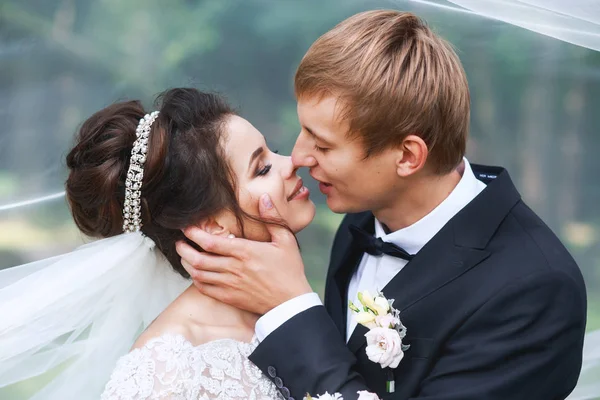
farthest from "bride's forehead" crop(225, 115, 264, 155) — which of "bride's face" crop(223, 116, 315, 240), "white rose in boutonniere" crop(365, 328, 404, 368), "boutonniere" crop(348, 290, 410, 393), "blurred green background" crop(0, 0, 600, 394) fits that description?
"blurred green background" crop(0, 0, 600, 394)

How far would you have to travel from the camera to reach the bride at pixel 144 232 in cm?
289

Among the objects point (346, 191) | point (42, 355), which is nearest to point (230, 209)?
point (346, 191)

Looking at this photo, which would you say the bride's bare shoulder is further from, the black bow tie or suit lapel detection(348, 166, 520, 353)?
the black bow tie

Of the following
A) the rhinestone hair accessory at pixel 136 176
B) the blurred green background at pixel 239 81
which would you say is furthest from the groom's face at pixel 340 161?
the blurred green background at pixel 239 81

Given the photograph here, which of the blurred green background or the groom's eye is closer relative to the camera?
the groom's eye

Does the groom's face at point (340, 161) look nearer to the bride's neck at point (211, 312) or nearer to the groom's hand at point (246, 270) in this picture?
the groom's hand at point (246, 270)

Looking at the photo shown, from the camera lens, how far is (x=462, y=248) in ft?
9.52

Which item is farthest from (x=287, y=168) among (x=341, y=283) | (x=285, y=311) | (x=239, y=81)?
(x=239, y=81)

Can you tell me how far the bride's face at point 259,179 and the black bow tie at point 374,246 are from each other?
28 cm

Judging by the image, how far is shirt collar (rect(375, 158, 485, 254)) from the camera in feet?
10.1

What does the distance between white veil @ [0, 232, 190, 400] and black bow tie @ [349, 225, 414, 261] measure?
81 centimetres

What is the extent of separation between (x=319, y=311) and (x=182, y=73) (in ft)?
6.15

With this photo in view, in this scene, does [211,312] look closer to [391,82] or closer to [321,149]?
[321,149]

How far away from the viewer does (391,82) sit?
115 inches
